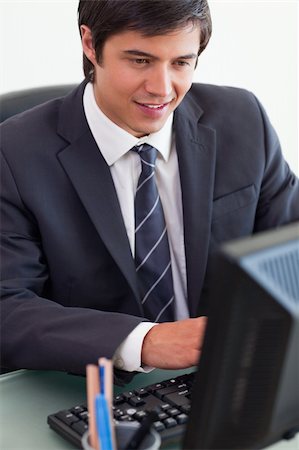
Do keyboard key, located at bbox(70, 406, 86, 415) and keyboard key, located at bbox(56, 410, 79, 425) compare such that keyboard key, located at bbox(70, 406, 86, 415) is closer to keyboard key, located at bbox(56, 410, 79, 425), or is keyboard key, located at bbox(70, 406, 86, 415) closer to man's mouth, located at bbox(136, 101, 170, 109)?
keyboard key, located at bbox(56, 410, 79, 425)

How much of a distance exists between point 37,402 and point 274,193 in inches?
30.3

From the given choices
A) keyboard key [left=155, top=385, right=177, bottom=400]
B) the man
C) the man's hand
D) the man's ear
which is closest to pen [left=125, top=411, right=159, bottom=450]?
keyboard key [left=155, top=385, right=177, bottom=400]

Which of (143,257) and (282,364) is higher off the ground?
(282,364)

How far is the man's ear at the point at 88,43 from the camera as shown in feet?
5.17

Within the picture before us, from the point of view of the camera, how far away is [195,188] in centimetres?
161

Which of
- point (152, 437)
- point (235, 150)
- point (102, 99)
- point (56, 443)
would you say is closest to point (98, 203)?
point (102, 99)

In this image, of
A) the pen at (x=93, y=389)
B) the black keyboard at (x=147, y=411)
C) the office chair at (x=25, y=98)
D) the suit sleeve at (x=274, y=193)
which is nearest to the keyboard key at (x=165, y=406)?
the black keyboard at (x=147, y=411)

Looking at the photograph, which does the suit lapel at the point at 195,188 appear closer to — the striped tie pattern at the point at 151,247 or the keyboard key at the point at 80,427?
the striped tie pattern at the point at 151,247

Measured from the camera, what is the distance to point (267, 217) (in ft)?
5.68

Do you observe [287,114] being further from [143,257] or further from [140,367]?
[140,367]

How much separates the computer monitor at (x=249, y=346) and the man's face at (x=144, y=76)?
0.79 metres

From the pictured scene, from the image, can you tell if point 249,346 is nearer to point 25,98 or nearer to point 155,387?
point 155,387

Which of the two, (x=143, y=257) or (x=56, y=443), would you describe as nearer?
(x=56, y=443)

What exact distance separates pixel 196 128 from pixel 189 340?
1.89ft
